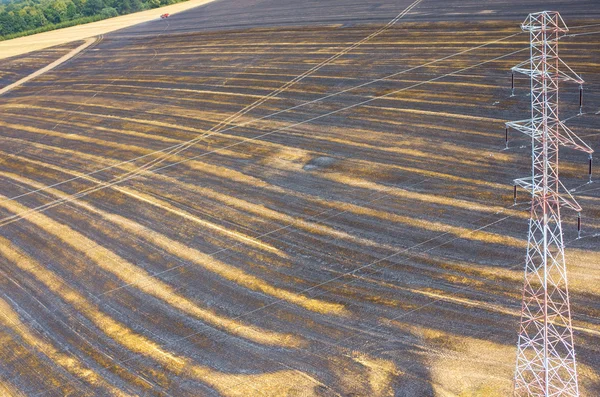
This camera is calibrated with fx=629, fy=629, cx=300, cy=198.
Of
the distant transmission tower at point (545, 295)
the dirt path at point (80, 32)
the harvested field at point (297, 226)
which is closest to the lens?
the distant transmission tower at point (545, 295)

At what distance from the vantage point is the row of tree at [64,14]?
10075 cm

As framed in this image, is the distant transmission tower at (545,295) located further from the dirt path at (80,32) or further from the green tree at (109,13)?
the green tree at (109,13)

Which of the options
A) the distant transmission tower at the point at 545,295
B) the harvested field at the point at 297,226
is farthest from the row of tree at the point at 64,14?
the distant transmission tower at the point at 545,295

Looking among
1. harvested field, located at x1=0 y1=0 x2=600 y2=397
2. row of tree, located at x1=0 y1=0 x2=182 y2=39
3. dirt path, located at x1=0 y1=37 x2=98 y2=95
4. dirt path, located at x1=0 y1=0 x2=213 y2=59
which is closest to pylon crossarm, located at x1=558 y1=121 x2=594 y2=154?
harvested field, located at x1=0 y1=0 x2=600 y2=397

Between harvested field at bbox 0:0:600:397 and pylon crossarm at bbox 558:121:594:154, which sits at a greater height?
pylon crossarm at bbox 558:121:594:154

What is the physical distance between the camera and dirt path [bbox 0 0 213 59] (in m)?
82.3

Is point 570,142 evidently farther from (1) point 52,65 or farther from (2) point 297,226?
(1) point 52,65

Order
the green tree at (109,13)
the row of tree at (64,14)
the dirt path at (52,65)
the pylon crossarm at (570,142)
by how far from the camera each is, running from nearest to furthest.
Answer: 1. the pylon crossarm at (570,142)
2. the dirt path at (52,65)
3. the green tree at (109,13)
4. the row of tree at (64,14)

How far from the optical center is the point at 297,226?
28.4 m

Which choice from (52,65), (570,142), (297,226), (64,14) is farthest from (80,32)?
(570,142)

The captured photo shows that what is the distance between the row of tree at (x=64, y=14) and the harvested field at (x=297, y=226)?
53.5 meters

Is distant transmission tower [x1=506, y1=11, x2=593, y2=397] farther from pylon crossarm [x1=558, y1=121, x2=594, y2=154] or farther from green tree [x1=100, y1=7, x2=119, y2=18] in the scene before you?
green tree [x1=100, y1=7, x2=119, y2=18]

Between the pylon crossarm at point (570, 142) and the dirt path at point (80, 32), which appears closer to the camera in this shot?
the pylon crossarm at point (570, 142)

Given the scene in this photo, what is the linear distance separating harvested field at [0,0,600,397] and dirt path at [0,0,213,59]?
33582mm
